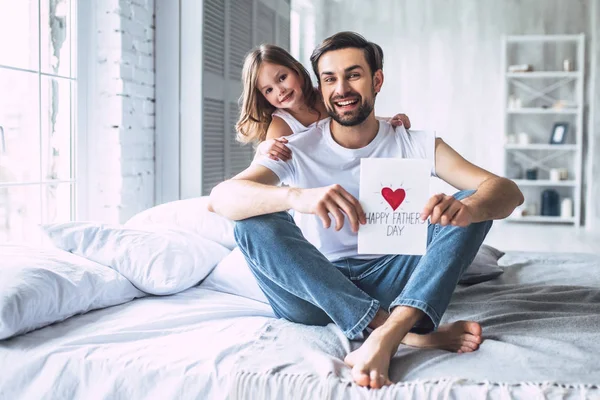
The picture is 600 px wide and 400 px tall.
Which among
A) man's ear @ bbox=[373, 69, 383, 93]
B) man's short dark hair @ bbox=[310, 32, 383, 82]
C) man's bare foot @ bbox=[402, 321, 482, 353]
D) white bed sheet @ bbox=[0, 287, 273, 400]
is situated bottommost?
white bed sheet @ bbox=[0, 287, 273, 400]

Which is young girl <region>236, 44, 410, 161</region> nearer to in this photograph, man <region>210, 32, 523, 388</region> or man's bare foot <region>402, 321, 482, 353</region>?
man <region>210, 32, 523, 388</region>

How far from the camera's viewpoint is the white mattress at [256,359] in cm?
144

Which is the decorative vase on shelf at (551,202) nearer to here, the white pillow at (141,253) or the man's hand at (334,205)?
the white pillow at (141,253)

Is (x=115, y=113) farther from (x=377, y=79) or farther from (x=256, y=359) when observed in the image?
(x=256, y=359)

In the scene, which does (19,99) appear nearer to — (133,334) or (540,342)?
(133,334)

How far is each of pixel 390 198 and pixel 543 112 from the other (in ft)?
6.15

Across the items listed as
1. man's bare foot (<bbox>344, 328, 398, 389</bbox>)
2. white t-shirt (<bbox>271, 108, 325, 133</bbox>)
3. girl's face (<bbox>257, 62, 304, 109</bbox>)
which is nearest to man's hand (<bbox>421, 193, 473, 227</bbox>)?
man's bare foot (<bbox>344, 328, 398, 389</bbox>)

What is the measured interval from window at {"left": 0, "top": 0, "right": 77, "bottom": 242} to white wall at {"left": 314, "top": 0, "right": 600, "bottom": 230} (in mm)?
1359

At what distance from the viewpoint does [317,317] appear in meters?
1.84

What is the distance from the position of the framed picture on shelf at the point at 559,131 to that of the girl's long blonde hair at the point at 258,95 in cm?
128

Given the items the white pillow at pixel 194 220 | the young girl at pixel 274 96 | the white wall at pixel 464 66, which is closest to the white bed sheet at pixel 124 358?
the white pillow at pixel 194 220

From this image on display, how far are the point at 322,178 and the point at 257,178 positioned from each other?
0.59ft

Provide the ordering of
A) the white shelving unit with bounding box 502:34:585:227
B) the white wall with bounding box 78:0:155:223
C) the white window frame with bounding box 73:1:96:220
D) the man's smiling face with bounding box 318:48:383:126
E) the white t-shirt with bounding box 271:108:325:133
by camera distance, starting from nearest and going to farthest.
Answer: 1. the man's smiling face with bounding box 318:48:383:126
2. the white t-shirt with bounding box 271:108:325:133
3. the white window frame with bounding box 73:1:96:220
4. the white wall with bounding box 78:0:155:223
5. the white shelving unit with bounding box 502:34:585:227

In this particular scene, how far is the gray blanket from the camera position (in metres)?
Answer: 1.42
